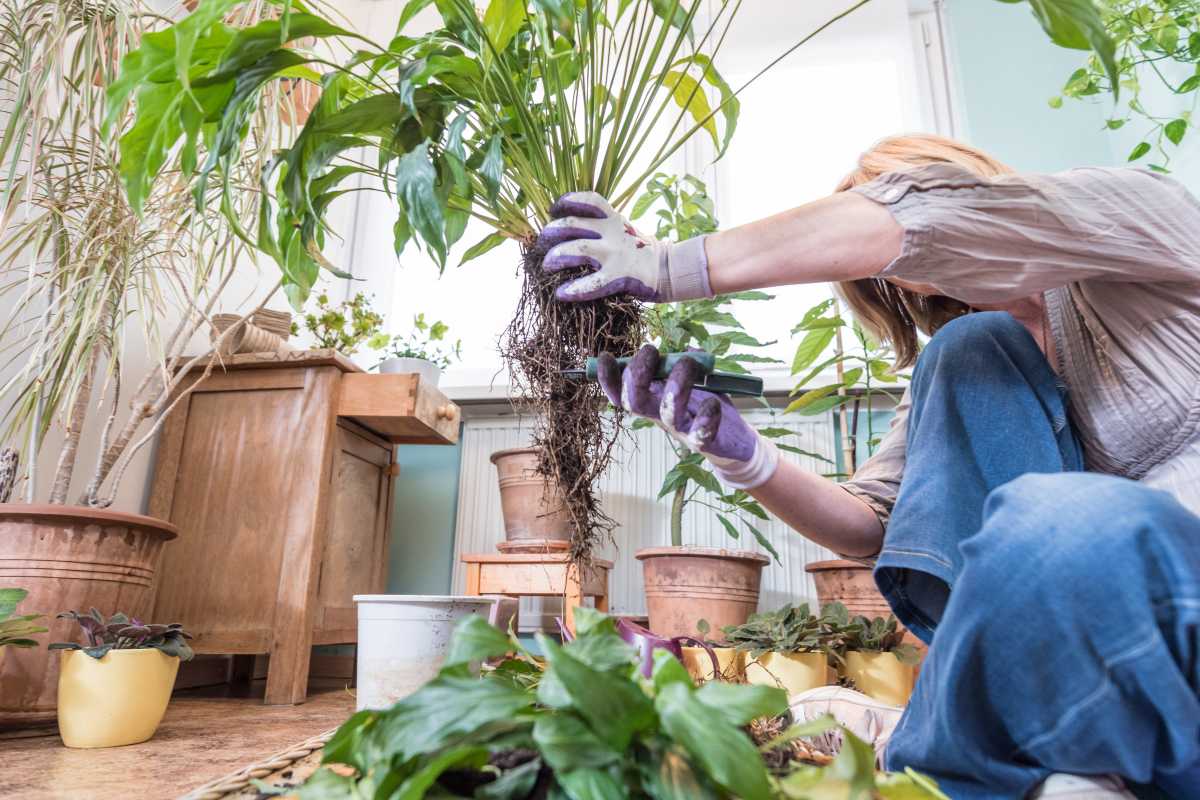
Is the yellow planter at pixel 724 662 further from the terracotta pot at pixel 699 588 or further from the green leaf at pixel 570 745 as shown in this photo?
the green leaf at pixel 570 745

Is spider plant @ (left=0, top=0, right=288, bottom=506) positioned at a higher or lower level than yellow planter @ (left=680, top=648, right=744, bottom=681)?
higher

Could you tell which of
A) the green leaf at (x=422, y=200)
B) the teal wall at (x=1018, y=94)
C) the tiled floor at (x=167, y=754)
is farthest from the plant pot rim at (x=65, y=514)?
the teal wall at (x=1018, y=94)

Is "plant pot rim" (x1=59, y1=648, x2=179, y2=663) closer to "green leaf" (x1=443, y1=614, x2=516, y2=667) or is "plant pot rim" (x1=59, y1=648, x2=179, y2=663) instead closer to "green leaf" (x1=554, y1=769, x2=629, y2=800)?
"green leaf" (x1=443, y1=614, x2=516, y2=667)

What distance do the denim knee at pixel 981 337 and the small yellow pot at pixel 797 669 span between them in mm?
673

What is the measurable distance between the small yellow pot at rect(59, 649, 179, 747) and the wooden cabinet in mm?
526

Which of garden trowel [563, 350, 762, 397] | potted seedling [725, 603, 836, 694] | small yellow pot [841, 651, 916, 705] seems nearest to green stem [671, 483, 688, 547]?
potted seedling [725, 603, 836, 694]

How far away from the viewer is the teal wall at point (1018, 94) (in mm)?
2434

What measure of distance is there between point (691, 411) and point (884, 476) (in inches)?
15.5

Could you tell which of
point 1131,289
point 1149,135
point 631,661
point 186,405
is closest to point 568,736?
point 631,661

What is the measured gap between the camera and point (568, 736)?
36 centimetres

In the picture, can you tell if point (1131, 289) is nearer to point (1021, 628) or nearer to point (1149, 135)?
point (1021, 628)

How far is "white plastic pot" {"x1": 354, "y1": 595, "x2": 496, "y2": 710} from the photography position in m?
0.92

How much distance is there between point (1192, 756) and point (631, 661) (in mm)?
349

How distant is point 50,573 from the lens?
3.63 ft
